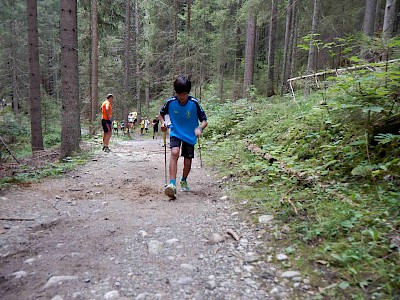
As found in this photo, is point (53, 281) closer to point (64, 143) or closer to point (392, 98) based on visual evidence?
point (392, 98)

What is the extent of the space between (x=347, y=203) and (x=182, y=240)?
1893 millimetres

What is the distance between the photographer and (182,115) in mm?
4918

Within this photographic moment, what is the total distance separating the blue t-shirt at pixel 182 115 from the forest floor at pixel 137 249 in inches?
42.5

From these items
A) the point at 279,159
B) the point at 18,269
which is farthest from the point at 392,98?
the point at 18,269

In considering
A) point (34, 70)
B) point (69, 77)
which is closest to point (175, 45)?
point (34, 70)

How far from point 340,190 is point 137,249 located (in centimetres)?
255

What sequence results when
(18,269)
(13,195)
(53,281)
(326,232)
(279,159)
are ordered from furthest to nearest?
(279,159)
(13,195)
(326,232)
(18,269)
(53,281)

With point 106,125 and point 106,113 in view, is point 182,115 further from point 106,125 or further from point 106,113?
point 106,125

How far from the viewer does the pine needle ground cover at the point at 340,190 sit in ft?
7.28

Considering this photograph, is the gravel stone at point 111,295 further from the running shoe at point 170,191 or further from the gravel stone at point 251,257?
the running shoe at point 170,191

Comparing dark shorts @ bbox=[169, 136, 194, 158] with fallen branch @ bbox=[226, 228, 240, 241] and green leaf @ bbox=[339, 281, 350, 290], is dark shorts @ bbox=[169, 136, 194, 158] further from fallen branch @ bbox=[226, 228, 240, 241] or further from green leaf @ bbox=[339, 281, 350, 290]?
green leaf @ bbox=[339, 281, 350, 290]

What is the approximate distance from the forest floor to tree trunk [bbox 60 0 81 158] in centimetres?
333

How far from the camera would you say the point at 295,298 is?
2.08m

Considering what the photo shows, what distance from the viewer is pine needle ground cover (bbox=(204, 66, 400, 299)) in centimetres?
222
